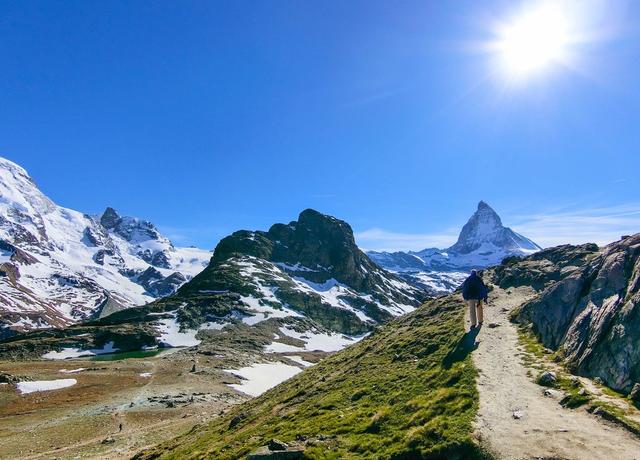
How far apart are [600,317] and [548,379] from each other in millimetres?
5733

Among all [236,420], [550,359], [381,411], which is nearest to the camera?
[381,411]

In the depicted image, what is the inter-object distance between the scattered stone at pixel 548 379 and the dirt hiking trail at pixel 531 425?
49 centimetres

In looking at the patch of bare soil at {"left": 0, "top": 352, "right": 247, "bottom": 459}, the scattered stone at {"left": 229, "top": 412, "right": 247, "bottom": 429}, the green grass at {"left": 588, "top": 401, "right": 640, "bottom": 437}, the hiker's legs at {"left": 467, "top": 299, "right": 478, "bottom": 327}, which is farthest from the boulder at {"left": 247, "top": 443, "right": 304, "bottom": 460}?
the patch of bare soil at {"left": 0, "top": 352, "right": 247, "bottom": 459}

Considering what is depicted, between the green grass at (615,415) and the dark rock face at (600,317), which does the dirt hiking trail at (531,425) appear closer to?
the green grass at (615,415)

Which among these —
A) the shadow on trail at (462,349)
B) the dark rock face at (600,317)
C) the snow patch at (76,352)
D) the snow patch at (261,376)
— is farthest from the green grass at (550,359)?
the snow patch at (76,352)

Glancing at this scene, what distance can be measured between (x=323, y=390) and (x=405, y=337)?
39.0ft

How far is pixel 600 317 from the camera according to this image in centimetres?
2466

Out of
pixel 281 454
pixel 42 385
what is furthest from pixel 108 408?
pixel 281 454

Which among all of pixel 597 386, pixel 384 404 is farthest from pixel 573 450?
pixel 384 404

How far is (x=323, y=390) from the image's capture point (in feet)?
118

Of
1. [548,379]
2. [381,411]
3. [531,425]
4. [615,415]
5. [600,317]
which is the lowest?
[381,411]

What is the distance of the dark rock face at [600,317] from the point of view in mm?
20844

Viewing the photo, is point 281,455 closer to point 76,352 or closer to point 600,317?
point 600,317

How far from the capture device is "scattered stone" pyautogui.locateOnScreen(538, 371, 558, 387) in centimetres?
2227
